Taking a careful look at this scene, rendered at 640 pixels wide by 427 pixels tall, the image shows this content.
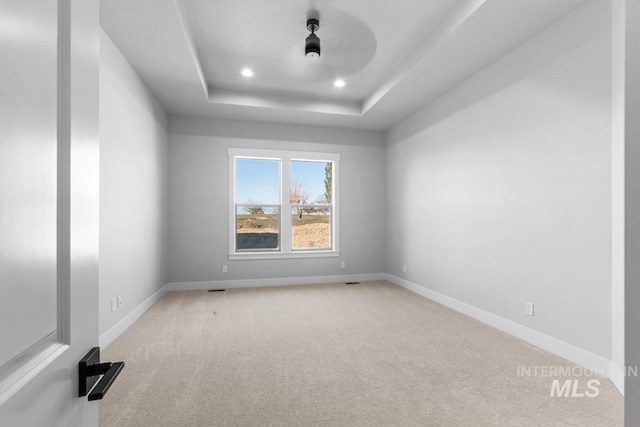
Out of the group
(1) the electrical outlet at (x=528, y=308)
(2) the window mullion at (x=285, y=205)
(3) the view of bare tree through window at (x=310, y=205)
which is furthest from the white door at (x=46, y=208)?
(3) the view of bare tree through window at (x=310, y=205)

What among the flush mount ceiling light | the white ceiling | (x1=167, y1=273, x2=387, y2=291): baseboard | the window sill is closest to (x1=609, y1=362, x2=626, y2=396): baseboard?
the white ceiling

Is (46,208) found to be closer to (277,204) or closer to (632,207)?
(632,207)

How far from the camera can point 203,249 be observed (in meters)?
5.09

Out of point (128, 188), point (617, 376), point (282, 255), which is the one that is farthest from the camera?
point (282, 255)

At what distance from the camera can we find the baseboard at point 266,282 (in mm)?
4992

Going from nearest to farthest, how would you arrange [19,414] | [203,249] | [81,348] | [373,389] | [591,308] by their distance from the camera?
[19,414] → [81,348] → [373,389] → [591,308] → [203,249]

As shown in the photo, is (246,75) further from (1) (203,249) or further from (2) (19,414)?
(2) (19,414)

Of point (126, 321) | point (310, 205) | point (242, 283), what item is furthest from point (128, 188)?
point (310, 205)

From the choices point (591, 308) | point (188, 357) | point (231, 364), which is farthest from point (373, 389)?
point (591, 308)

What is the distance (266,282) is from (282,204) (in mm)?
1383

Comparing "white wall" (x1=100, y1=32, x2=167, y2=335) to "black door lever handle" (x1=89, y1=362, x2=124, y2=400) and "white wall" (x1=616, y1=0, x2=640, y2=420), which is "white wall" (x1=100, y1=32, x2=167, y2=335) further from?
"white wall" (x1=616, y1=0, x2=640, y2=420)

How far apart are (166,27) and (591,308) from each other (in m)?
4.27

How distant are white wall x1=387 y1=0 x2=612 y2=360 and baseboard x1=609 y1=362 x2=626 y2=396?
98 mm

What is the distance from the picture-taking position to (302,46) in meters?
3.45
